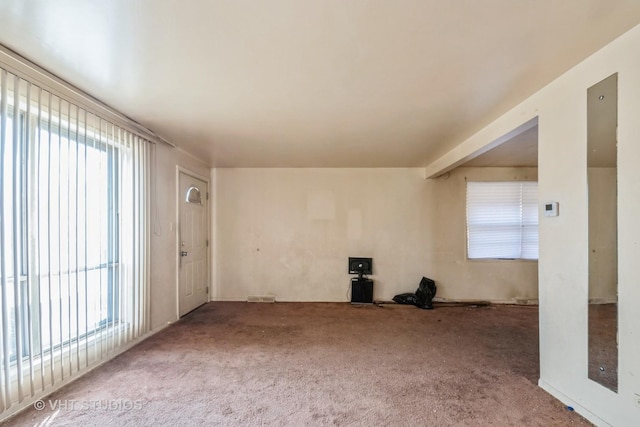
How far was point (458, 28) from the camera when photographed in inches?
54.8

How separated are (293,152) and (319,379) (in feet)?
9.14

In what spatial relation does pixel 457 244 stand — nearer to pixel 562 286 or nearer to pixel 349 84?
pixel 562 286

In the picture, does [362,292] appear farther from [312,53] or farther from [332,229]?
[312,53]

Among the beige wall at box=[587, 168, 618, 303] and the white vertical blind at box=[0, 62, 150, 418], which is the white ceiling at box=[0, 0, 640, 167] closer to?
the white vertical blind at box=[0, 62, 150, 418]

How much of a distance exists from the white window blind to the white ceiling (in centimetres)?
249

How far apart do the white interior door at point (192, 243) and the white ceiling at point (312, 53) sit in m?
1.54

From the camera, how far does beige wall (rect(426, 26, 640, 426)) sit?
147cm

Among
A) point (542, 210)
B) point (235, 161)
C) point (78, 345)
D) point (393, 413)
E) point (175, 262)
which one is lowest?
point (393, 413)

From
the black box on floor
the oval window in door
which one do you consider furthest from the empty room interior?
the black box on floor

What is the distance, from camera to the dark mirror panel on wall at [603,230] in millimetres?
1564

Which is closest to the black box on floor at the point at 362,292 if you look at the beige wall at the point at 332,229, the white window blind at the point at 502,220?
the beige wall at the point at 332,229

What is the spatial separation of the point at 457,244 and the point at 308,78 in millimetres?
4029

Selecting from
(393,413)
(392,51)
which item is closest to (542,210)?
(392,51)

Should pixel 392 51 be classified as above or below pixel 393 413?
above
